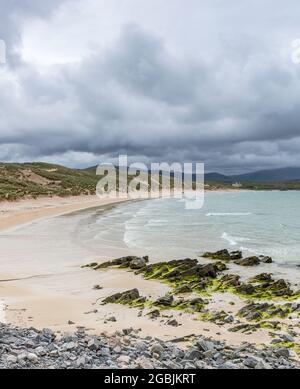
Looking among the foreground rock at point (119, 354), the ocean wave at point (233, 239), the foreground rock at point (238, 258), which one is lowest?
the ocean wave at point (233, 239)

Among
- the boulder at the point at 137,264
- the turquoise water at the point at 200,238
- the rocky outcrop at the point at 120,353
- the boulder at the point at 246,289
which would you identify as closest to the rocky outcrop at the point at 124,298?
the boulder at the point at 246,289

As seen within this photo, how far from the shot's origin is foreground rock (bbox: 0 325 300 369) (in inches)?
364

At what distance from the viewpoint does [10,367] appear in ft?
28.6

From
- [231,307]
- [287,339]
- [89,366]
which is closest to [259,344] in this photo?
[287,339]

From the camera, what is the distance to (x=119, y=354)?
10.1m

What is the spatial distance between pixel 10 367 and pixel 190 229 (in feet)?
127

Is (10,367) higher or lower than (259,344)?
higher

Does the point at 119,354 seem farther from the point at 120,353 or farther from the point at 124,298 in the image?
the point at 124,298

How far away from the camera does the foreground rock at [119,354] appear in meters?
9.26

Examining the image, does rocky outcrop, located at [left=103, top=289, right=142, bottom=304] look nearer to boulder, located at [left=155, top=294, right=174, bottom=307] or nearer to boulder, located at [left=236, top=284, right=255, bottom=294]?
boulder, located at [left=155, top=294, right=174, bottom=307]

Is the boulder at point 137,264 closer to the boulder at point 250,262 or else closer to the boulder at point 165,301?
the boulder at point 250,262

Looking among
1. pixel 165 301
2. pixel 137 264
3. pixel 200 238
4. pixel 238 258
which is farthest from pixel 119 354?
pixel 200 238
